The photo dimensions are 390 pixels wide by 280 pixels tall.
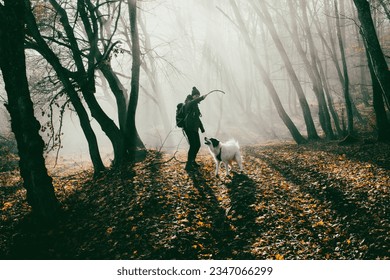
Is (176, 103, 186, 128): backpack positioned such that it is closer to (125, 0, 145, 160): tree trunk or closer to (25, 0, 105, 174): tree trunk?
(125, 0, 145, 160): tree trunk

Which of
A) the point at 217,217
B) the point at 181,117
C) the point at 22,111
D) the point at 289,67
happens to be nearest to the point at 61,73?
the point at 22,111

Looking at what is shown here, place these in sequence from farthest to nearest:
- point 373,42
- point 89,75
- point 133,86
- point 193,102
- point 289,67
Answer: point 289,67 → point 133,86 → point 89,75 → point 373,42 → point 193,102

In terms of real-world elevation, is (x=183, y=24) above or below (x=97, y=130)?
above

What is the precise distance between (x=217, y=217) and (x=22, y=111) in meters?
4.94

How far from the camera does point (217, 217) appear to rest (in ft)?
23.5

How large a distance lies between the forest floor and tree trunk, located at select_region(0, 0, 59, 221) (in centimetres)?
65

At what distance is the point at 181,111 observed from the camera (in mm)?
10164

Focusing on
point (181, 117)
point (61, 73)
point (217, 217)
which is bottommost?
point (217, 217)

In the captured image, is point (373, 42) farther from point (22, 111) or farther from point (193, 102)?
point (22, 111)

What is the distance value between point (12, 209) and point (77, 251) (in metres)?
3.42

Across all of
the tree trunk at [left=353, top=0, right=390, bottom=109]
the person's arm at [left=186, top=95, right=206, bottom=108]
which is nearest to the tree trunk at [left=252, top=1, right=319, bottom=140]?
the tree trunk at [left=353, top=0, right=390, bottom=109]

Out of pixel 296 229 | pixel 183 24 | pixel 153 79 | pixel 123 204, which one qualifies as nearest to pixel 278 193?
pixel 296 229
